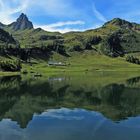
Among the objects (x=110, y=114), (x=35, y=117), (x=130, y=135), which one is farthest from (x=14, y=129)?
(x=110, y=114)

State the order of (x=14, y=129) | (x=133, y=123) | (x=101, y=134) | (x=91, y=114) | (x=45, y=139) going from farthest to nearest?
(x=91, y=114) → (x=133, y=123) → (x=14, y=129) → (x=101, y=134) → (x=45, y=139)

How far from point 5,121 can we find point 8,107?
20880 millimetres

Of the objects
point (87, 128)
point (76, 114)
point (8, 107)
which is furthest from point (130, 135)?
point (8, 107)

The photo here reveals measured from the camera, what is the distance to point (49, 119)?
216 ft

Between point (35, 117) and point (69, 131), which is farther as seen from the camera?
point (35, 117)

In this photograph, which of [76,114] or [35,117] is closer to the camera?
[35,117]

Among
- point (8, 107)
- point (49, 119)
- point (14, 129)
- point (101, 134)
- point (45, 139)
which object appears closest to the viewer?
point (45, 139)

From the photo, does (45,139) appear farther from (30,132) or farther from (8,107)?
(8,107)

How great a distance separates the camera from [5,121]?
63438 millimetres

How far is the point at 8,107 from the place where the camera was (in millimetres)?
84062

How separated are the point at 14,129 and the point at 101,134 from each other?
14565 millimetres

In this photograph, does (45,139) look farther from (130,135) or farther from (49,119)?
(49,119)

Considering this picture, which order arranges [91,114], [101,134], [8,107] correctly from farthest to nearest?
1. [8,107]
2. [91,114]
3. [101,134]

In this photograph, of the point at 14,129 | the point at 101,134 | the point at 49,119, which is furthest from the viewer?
the point at 49,119
